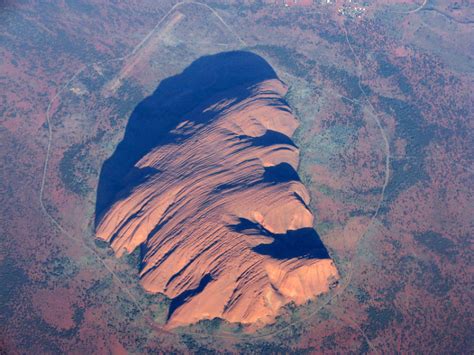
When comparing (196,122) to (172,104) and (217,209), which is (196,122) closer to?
(172,104)

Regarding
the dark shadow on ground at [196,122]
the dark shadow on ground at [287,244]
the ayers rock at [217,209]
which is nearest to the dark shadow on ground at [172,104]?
the dark shadow on ground at [196,122]

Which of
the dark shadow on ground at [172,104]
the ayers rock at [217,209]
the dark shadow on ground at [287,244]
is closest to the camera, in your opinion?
the ayers rock at [217,209]

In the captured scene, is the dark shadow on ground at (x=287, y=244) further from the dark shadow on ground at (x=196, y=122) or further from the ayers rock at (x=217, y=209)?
the ayers rock at (x=217, y=209)

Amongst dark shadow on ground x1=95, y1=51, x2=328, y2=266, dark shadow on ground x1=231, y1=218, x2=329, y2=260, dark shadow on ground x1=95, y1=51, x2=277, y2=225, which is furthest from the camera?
dark shadow on ground x1=95, y1=51, x2=277, y2=225

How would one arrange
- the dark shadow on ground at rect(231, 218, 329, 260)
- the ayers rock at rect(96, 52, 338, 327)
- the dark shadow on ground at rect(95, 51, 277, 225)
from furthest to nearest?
1. the dark shadow on ground at rect(95, 51, 277, 225)
2. the dark shadow on ground at rect(231, 218, 329, 260)
3. the ayers rock at rect(96, 52, 338, 327)

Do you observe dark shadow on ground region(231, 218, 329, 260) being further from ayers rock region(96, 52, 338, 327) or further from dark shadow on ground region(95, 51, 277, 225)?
dark shadow on ground region(95, 51, 277, 225)

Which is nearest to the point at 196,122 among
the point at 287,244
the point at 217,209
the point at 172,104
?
the point at 172,104

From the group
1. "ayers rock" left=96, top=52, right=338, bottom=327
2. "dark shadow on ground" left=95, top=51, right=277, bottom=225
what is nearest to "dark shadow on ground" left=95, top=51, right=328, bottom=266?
"dark shadow on ground" left=95, top=51, right=277, bottom=225

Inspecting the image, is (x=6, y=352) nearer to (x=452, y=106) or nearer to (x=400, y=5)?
(x=452, y=106)

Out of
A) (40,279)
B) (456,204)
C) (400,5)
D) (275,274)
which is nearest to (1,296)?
(40,279)
